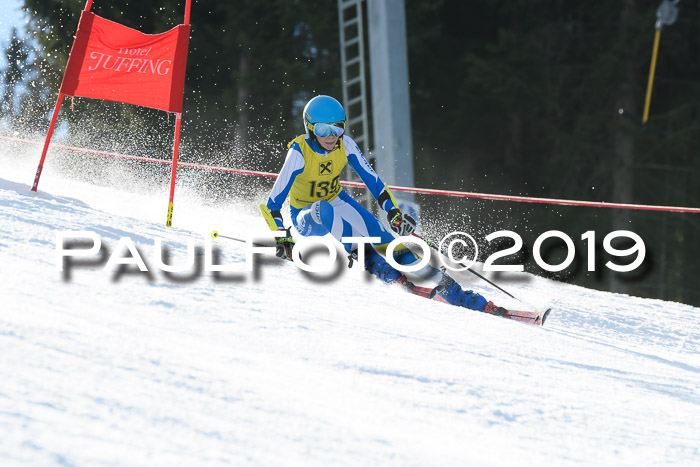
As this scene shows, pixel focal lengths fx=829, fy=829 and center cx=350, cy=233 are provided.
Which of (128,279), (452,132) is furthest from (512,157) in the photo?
(128,279)

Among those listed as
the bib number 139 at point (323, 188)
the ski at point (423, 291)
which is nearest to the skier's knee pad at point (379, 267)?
the ski at point (423, 291)

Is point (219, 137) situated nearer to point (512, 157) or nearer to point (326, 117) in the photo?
point (512, 157)

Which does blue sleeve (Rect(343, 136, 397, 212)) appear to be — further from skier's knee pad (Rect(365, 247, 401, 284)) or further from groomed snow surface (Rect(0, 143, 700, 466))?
groomed snow surface (Rect(0, 143, 700, 466))

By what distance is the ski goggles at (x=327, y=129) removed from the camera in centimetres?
464

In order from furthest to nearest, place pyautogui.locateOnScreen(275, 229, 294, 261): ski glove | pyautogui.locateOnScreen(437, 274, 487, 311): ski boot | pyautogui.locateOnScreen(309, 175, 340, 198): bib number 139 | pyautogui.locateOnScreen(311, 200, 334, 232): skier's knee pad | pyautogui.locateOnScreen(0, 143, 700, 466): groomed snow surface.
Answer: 1. pyautogui.locateOnScreen(309, 175, 340, 198): bib number 139
2. pyautogui.locateOnScreen(311, 200, 334, 232): skier's knee pad
3. pyautogui.locateOnScreen(437, 274, 487, 311): ski boot
4. pyautogui.locateOnScreen(275, 229, 294, 261): ski glove
5. pyautogui.locateOnScreen(0, 143, 700, 466): groomed snow surface

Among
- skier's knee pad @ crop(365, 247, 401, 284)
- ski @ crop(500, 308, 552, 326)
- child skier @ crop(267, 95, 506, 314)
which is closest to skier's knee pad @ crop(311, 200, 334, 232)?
child skier @ crop(267, 95, 506, 314)

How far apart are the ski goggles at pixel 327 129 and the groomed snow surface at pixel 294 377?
2.67 feet

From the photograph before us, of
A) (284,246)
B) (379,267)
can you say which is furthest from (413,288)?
(284,246)

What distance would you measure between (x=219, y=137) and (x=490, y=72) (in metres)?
5.28

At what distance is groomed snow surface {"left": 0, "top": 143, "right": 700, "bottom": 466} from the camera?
2102mm

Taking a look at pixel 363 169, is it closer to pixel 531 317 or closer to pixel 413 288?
pixel 413 288

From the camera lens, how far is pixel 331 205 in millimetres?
4777

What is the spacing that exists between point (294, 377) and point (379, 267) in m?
2.01

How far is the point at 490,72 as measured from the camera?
51.9ft
